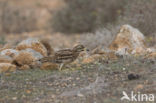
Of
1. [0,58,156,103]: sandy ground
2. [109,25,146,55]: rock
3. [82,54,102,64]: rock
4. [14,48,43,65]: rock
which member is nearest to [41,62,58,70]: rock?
[0,58,156,103]: sandy ground

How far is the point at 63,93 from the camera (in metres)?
4.04

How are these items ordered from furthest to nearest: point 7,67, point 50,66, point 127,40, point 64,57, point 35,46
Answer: point 127,40, point 35,46, point 64,57, point 50,66, point 7,67

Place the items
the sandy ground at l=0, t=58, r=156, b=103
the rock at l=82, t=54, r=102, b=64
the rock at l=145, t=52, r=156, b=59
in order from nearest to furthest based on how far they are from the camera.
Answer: the sandy ground at l=0, t=58, r=156, b=103, the rock at l=145, t=52, r=156, b=59, the rock at l=82, t=54, r=102, b=64

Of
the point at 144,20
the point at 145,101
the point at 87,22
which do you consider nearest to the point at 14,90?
the point at 145,101

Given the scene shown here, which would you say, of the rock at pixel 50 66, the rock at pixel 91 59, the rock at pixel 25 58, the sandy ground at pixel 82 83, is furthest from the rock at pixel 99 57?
the rock at pixel 25 58

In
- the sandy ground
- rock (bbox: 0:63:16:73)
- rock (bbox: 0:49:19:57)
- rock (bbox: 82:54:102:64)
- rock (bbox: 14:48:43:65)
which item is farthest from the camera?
rock (bbox: 0:49:19:57)

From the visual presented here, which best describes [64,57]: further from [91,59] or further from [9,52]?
[9,52]

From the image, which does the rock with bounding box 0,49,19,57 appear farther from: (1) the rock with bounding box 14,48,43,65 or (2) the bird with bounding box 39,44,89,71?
(2) the bird with bounding box 39,44,89,71

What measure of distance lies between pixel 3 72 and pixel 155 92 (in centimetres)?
229

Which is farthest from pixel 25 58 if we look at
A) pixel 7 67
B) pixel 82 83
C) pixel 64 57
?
pixel 82 83

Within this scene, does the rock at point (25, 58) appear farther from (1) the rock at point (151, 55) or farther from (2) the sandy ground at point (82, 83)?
(1) the rock at point (151, 55)

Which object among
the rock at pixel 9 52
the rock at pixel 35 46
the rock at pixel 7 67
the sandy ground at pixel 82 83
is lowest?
the sandy ground at pixel 82 83

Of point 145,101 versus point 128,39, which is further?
point 128,39

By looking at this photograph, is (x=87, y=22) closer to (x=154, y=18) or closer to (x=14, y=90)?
(x=154, y=18)
